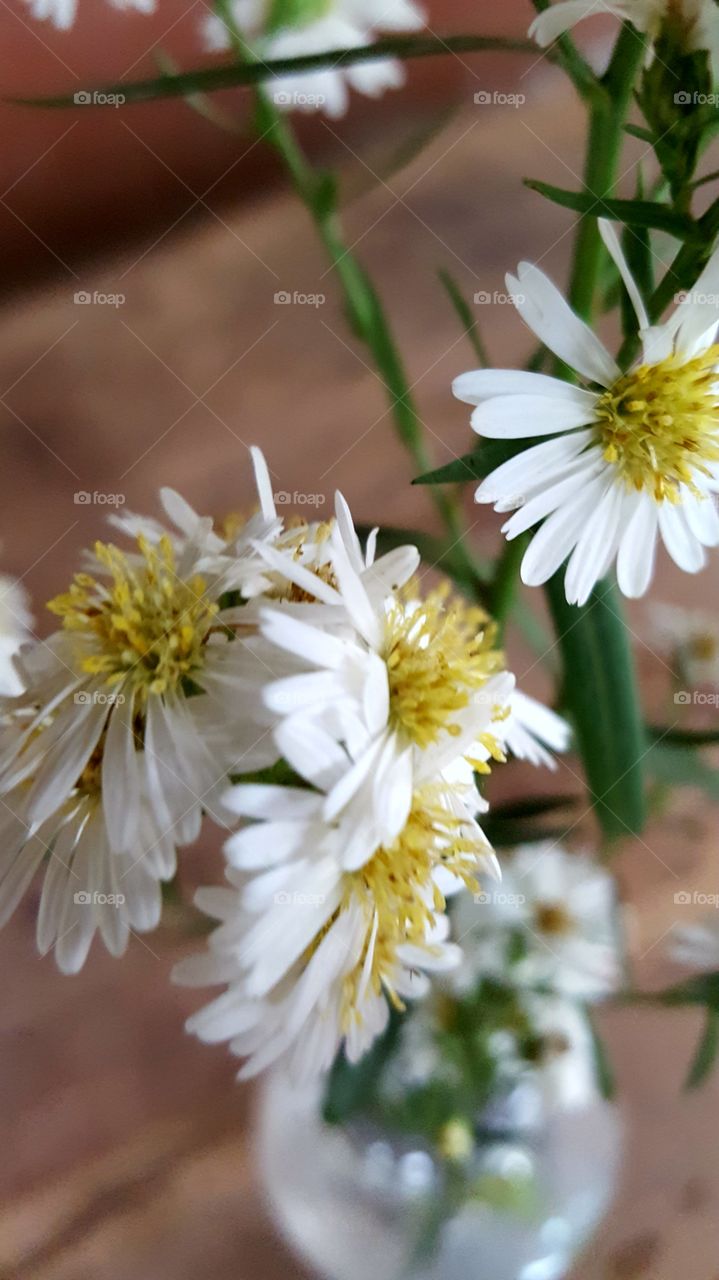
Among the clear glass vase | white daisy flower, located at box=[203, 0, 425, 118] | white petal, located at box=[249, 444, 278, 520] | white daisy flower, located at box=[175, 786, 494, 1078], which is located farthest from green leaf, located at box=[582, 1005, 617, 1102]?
white daisy flower, located at box=[203, 0, 425, 118]

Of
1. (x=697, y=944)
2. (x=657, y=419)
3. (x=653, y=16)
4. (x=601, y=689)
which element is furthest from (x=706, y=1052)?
(x=653, y=16)

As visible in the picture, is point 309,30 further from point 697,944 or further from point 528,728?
point 697,944

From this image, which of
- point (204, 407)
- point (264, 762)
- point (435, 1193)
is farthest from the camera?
point (204, 407)

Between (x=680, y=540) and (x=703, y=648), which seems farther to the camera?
(x=703, y=648)

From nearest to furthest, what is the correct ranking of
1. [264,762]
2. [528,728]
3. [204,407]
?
[264,762], [528,728], [204,407]

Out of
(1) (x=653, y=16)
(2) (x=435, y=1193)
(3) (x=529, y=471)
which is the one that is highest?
(1) (x=653, y=16)

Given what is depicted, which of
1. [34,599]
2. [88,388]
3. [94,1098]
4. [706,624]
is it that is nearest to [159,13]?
[88,388]

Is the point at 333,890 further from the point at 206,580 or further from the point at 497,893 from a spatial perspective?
the point at 497,893
